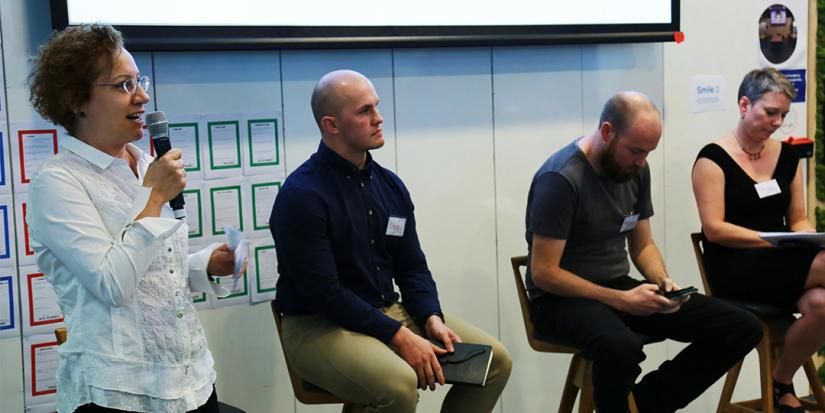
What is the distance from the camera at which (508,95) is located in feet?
11.0

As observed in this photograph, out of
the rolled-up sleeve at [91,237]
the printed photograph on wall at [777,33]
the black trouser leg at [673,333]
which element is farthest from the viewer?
the printed photograph on wall at [777,33]

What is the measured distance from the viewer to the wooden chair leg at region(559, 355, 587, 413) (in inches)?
115

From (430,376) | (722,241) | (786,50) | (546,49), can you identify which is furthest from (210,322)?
(786,50)

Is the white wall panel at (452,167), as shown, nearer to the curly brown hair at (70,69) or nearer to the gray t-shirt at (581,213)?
the gray t-shirt at (581,213)

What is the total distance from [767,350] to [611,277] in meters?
0.66

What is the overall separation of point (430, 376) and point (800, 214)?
179cm

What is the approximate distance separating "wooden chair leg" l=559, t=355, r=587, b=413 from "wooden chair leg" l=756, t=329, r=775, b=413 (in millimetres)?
692

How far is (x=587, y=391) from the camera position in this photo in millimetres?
2861

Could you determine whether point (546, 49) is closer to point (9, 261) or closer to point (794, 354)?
point (794, 354)

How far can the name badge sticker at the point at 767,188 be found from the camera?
3.34m

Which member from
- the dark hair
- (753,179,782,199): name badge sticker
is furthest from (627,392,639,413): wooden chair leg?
the dark hair

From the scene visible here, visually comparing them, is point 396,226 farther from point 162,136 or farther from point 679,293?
point 162,136

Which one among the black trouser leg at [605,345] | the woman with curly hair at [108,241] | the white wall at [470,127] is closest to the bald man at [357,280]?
the black trouser leg at [605,345]

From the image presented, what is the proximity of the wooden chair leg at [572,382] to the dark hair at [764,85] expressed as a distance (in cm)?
124
